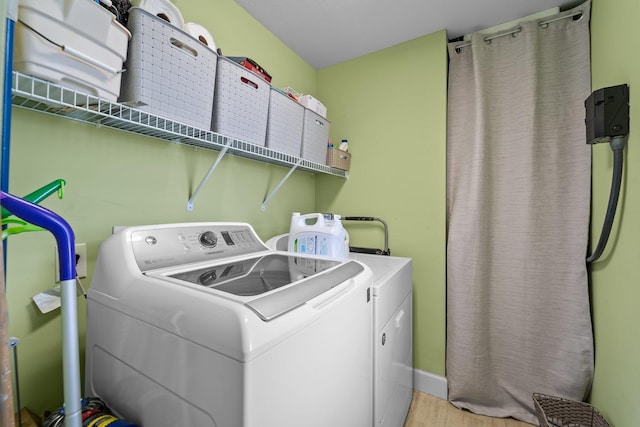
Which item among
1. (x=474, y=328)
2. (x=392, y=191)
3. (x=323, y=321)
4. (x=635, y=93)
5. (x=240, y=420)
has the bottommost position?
(x=474, y=328)

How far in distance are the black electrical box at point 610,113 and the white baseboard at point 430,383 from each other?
1753 mm

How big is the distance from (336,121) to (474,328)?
1950 mm

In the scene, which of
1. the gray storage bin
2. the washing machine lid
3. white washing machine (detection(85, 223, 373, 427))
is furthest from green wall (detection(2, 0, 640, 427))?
the washing machine lid

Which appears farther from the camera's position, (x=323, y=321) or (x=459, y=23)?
(x=459, y=23)

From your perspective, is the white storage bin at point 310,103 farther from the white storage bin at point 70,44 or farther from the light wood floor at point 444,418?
the light wood floor at point 444,418

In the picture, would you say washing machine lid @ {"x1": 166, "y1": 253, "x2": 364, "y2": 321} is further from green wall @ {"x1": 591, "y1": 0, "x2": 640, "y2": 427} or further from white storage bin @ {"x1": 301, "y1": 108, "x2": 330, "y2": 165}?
green wall @ {"x1": 591, "y1": 0, "x2": 640, "y2": 427}

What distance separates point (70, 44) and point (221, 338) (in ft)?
2.98

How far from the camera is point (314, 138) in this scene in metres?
1.84

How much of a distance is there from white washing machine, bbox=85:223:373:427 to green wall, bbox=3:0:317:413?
0.18 metres

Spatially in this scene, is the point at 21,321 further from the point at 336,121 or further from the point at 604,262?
the point at 604,262

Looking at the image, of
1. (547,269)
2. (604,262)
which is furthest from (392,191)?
(604,262)

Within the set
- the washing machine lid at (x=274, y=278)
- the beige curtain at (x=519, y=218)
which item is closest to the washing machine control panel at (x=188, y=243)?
the washing machine lid at (x=274, y=278)

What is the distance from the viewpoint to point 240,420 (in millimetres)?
537

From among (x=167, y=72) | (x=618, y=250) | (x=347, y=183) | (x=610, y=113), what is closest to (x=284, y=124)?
(x=167, y=72)
